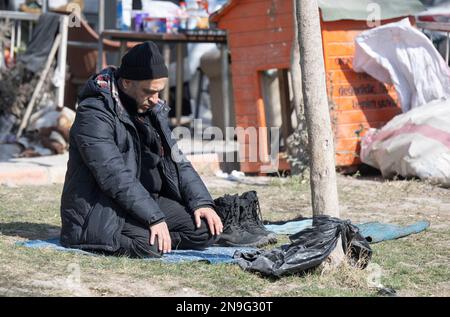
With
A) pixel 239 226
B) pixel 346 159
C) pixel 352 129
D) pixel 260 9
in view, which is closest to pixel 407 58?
pixel 352 129

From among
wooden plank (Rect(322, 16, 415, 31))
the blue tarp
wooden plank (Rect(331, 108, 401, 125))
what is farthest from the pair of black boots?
wooden plank (Rect(322, 16, 415, 31))

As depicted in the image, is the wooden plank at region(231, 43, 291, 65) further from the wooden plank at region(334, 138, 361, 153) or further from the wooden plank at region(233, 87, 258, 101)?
the wooden plank at region(334, 138, 361, 153)

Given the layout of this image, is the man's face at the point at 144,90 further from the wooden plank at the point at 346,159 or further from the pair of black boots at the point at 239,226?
the wooden plank at the point at 346,159

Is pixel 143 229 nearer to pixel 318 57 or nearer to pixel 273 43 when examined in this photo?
pixel 318 57

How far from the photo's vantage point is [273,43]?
920 centimetres

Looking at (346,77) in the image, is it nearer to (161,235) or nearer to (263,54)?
(263,54)

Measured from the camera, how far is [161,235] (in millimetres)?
5012

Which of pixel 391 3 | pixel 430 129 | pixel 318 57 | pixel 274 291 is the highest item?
pixel 391 3

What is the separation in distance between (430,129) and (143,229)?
13.0 feet

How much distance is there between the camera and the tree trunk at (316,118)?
4.82 meters

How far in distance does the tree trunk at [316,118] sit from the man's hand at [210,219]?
2.45 feet

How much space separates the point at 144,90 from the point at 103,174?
554 mm

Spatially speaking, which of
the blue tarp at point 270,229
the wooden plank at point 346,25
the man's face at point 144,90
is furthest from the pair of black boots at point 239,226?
the wooden plank at point 346,25
